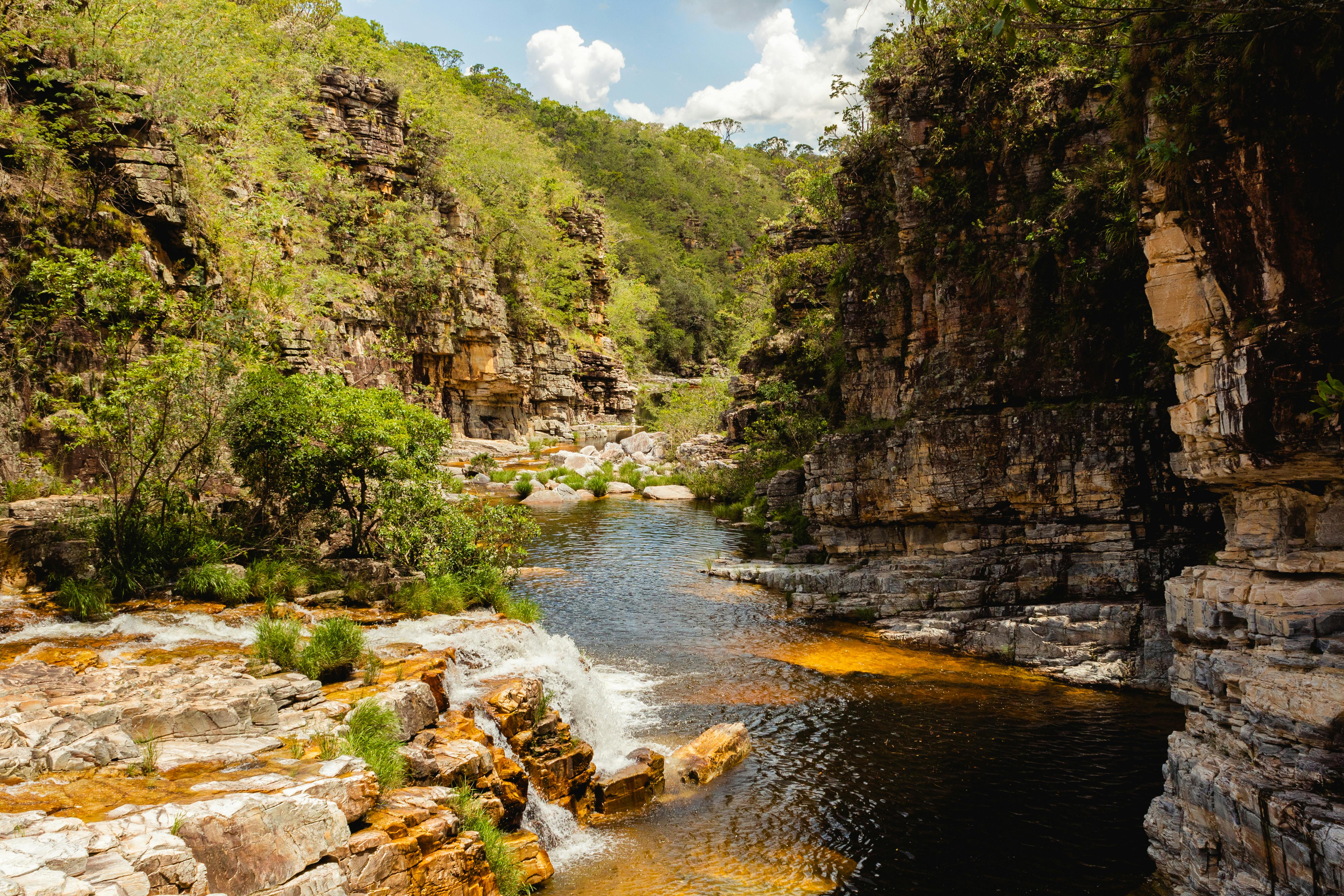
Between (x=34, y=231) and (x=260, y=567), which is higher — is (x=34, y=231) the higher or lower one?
the higher one

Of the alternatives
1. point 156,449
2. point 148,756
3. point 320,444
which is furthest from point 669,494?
point 148,756

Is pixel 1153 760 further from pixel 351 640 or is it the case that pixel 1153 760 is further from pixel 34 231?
pixel 34 231

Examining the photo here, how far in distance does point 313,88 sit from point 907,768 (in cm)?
4548

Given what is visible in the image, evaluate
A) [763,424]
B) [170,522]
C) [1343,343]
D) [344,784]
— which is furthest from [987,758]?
[763,424]

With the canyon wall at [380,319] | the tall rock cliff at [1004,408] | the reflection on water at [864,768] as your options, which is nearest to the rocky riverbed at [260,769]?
the reflection on water at [864,768]

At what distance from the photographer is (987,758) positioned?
480 inches

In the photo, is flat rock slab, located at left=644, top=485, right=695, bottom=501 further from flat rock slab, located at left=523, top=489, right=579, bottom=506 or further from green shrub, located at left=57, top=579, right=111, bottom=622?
green shrub, located at left=57, top=579, right=111, bottom=622

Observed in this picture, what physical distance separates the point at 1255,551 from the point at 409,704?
10.0 m

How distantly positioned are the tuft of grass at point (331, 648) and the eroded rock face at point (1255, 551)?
10.3 meters

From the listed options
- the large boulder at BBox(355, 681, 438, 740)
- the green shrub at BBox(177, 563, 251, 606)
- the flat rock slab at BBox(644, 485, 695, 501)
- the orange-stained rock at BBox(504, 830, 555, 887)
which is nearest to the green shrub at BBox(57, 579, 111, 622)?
the green shrub at BBox(177, 563, 251, 606)

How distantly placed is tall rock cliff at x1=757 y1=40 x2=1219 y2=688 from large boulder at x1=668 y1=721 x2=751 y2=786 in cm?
729

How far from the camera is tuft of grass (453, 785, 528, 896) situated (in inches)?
312

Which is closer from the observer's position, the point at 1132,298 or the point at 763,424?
the point at 1132,298

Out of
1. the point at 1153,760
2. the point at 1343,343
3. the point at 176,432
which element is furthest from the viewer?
the point at 176,432
